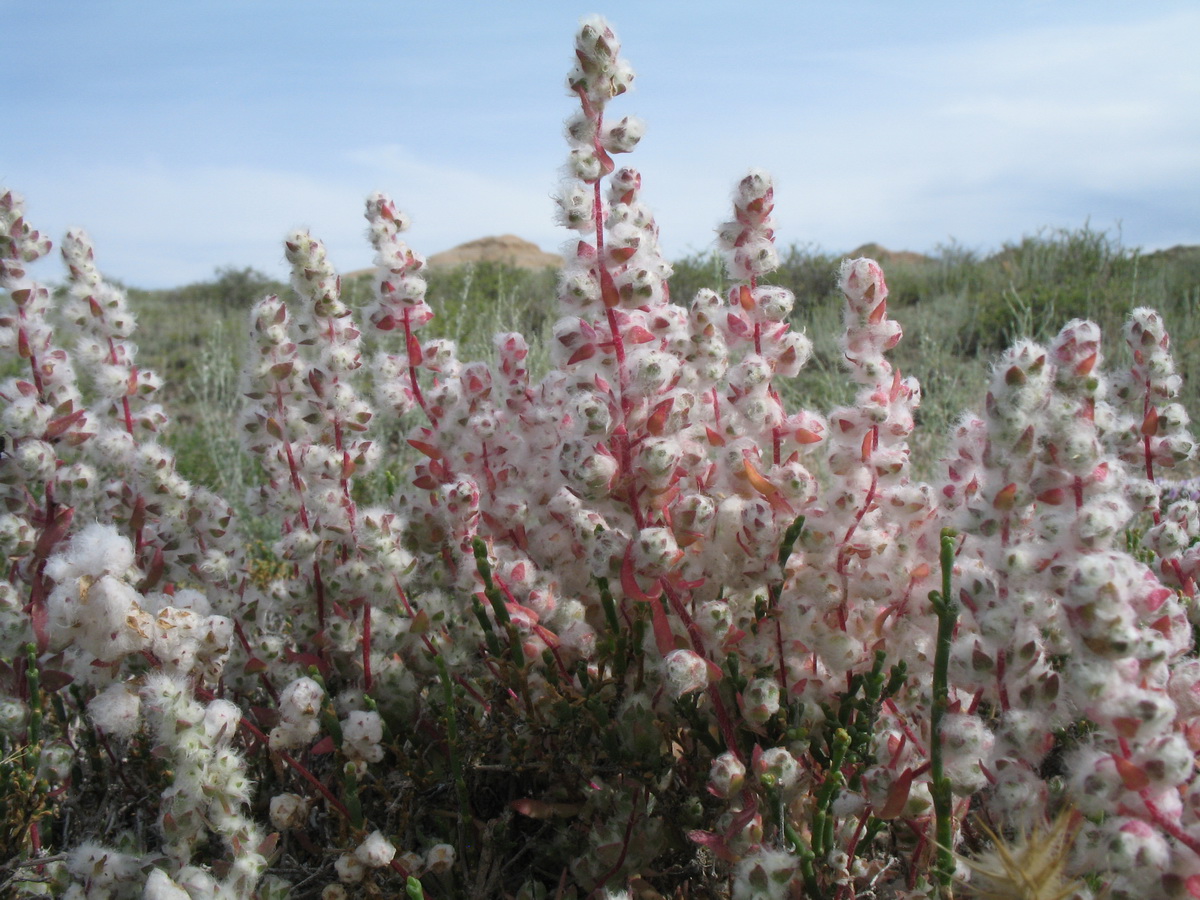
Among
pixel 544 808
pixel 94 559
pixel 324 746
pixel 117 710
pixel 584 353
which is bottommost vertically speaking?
pixel 544 808

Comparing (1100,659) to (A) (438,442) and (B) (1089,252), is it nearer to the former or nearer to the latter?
(A) (438,442)

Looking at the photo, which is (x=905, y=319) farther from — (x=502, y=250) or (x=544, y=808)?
(x=502, y=250)

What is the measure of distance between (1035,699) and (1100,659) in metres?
0.20

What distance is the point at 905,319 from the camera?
28.5 ft

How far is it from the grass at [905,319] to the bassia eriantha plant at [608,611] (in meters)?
2.50

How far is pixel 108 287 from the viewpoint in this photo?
1.82 meters

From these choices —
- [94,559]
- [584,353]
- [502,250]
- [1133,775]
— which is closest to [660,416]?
[584,353]

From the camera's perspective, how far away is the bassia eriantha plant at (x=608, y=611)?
3.42 ft

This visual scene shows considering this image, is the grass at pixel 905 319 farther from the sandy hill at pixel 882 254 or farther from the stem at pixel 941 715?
the stem at pixel 941 715

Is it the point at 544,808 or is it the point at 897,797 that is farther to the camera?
the point at 544,808

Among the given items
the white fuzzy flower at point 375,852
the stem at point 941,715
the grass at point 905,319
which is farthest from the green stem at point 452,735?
the grass at point 905,319

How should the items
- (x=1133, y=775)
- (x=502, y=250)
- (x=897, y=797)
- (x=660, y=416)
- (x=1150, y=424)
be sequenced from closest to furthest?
(x=1133, y=775)
(x=897, y=797)
(x=660, y=416)
(x=1150, y=424)
(x=502, y=250)

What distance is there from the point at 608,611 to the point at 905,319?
7945mm

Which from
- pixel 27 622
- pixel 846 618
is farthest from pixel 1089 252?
pixel 27 622
